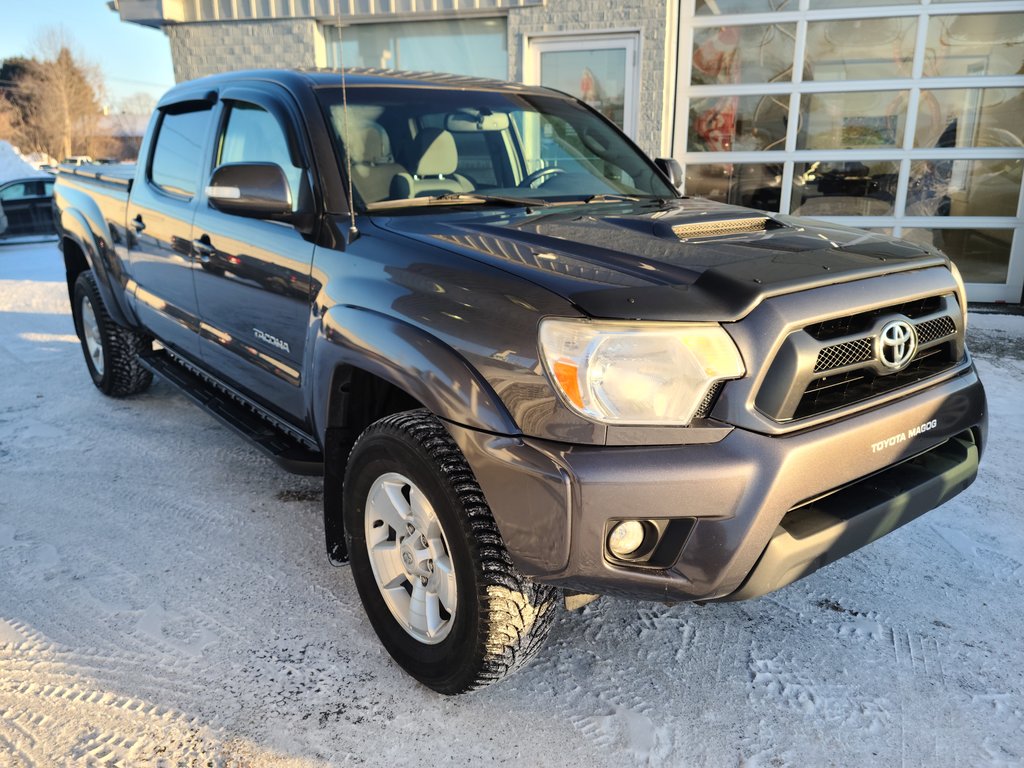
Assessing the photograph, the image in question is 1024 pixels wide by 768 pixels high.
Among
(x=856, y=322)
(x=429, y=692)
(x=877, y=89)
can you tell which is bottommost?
(x=429, y=692)

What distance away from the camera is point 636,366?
185 centimetres

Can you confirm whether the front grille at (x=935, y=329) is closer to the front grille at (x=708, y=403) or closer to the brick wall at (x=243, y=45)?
the front grille at (x=708, y=403)

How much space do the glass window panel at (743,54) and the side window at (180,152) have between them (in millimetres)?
5582

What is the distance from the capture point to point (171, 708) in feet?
7.43

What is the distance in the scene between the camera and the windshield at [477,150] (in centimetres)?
284

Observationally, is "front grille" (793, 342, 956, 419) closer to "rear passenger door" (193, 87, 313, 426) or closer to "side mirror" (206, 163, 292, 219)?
"rear passenger door" (193, 87, 313, 426)

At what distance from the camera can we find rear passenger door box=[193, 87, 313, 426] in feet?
9.09

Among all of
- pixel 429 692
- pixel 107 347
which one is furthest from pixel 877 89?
pixel 429 692

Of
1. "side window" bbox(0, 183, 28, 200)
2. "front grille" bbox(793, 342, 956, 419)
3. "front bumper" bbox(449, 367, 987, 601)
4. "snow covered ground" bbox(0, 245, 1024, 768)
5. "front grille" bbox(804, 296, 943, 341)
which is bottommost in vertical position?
"snow covered ground" bbox(0, 245, 1024, 768)

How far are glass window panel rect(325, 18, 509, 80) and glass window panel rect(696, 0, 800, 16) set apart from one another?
2022 mm

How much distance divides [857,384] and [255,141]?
2473mm

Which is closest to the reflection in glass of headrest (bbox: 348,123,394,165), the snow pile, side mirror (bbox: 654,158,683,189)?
side mirror (bbox: 654,158,683,189)

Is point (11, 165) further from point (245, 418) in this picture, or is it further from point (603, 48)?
point (245, 418)

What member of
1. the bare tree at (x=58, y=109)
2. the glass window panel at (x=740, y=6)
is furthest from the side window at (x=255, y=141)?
the bare tree at (x=58, y=109)
